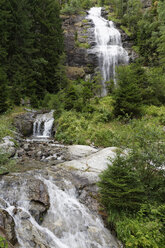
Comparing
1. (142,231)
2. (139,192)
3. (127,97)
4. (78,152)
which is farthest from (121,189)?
(127,97)

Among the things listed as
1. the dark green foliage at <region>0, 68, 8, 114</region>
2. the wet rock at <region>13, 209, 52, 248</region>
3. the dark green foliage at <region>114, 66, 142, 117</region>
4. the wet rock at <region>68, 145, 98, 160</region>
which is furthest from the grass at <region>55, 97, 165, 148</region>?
the wet rock at <region>13, 209, 52, 248</region>

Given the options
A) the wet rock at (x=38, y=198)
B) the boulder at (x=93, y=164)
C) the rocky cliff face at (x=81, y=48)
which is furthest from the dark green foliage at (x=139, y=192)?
the rocky cliff face at (x=81, y=48)

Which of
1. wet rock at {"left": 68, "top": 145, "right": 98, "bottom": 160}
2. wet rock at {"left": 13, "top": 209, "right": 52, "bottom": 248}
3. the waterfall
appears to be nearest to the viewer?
wet rock at {"left": 13, "top": 209, "right": 52, "bottom": 248}

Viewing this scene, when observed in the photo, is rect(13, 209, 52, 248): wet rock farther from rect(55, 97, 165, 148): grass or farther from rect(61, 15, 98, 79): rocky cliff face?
rect(61, 15, 98, 79): rocky cliff face

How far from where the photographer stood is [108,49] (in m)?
26.0

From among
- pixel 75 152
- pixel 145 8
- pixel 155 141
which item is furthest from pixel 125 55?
pixel 155 141

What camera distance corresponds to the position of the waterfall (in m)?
24.7

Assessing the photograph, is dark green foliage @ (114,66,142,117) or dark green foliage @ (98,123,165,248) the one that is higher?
dark green foliage @ (114,66,142,117)

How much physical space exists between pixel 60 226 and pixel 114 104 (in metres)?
10.5

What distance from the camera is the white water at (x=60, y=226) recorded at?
3.55m

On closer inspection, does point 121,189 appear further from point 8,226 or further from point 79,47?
point 79,47

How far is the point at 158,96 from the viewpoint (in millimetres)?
15195

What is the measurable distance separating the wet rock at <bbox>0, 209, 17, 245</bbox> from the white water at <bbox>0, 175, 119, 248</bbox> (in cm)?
15

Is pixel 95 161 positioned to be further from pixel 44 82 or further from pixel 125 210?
pixel 44 82
